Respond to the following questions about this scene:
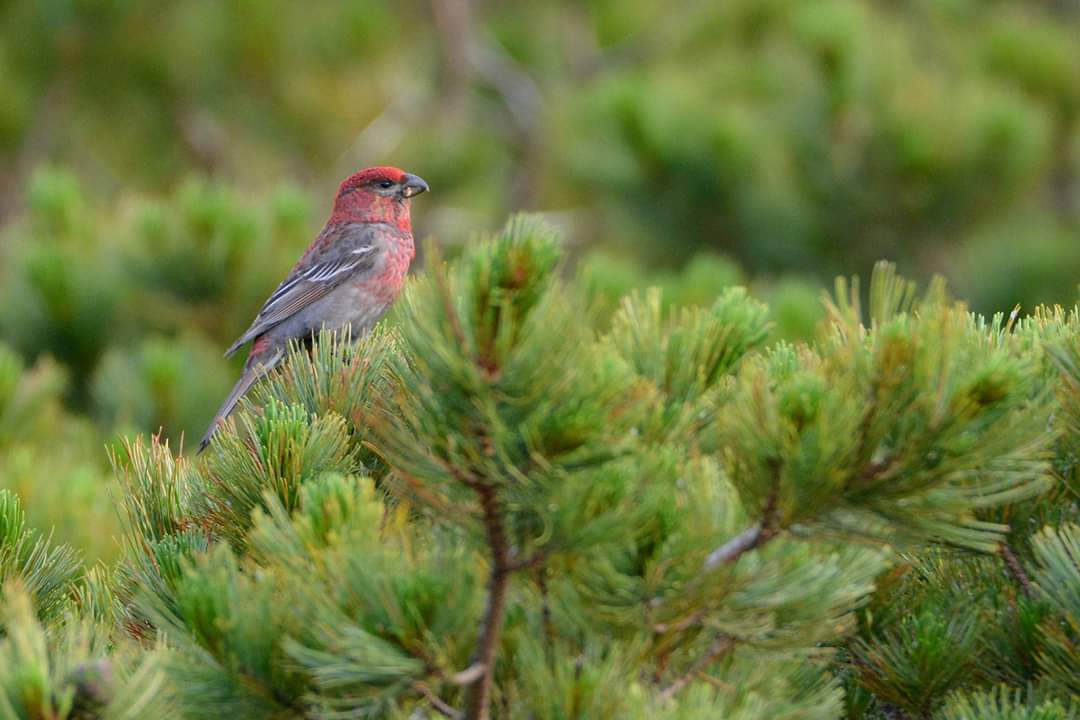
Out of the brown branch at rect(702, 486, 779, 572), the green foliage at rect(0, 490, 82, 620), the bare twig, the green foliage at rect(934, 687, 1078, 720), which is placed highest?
the green foliage at rect(0, 490, 82, 620)

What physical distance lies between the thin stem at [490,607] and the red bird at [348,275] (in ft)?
10.5

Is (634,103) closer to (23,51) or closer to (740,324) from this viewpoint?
(23,51)

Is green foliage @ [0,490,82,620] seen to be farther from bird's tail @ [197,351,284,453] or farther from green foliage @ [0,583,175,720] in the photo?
bird's tail @ [197,351,284,453]

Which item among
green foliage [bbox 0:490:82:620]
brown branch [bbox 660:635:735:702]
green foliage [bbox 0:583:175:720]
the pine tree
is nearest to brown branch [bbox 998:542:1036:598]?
the pine tree

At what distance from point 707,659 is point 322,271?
349 centimetres

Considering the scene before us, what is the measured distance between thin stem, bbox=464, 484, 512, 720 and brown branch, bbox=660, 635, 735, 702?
228 millimetres

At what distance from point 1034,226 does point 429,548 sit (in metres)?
6.88

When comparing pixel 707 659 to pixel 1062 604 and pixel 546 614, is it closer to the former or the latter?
pixel 546 614

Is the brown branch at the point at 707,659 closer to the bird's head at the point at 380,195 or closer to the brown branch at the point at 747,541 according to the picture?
the brown branch at the point at 747,541

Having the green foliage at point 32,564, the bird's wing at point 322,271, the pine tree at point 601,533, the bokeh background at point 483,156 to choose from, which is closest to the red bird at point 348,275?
the bird's wing at point 322,271

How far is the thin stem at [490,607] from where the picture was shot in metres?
1.57

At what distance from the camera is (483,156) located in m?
10.5

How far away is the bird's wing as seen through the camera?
485cm

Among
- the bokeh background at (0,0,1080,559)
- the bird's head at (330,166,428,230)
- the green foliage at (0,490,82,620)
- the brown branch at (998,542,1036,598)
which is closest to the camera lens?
the brown branch at (998,542,1036,598)
